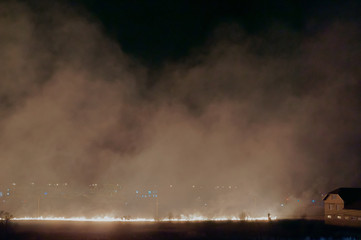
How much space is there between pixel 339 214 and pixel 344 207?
93 centimetres

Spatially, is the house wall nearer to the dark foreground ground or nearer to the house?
the house

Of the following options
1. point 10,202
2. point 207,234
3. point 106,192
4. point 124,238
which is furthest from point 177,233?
point 106,192

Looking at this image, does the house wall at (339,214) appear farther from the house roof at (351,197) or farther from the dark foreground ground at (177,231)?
the dark foreground ground at (177,231)

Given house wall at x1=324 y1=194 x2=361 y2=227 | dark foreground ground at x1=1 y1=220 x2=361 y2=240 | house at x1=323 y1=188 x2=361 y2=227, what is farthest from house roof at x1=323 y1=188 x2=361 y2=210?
dark foreground ground at x1=1 y1=220 x2=361 y2=240

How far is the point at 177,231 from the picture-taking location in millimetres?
28422

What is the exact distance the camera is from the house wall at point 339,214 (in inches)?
1380

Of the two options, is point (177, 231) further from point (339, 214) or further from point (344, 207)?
point (344, 207)

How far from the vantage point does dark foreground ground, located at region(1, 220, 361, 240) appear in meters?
25.8

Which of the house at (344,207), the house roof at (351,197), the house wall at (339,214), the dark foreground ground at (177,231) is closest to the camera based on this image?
the dark foreground ground at (177,231)

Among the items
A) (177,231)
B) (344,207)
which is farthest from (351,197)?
(177,231)

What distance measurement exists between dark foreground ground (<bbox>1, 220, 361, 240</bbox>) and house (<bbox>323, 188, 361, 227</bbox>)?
3.48 metres

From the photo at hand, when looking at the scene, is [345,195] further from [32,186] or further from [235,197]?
[32,186]

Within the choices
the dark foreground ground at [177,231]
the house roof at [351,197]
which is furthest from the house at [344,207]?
the dark foreground ground at [177,231]

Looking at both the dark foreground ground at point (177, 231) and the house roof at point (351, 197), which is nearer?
the dark foreground ground at point (177, 231)
